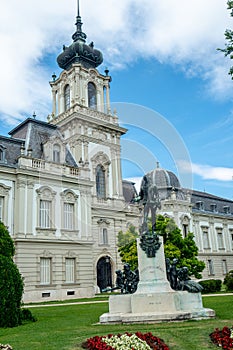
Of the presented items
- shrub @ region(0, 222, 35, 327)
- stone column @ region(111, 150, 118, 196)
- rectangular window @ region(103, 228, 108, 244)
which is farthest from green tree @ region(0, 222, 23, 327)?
stone column @ region(111, 150, 118, 196)

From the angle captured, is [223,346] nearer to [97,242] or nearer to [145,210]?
[145,210]

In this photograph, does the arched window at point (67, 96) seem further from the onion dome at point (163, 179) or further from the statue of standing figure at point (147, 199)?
the statue of standing figure at point (147, 199)

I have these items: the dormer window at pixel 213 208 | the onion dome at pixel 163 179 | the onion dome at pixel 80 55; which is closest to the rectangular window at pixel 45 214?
the onion dome at pixel 163 179

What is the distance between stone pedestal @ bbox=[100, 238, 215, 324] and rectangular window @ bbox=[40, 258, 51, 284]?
16277mm

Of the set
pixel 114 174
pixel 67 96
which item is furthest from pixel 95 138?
pixel 67 96

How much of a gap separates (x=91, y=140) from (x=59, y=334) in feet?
101

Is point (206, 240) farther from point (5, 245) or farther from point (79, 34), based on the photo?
point (5, 245)

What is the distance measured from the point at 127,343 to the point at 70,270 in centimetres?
2267

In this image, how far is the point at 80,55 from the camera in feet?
146

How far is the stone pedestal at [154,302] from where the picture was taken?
1173 cm

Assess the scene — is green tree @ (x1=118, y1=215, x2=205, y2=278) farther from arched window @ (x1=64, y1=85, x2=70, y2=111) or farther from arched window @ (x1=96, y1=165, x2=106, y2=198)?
arched window @ (x1=64, y1=85, x2=70, y2=111)

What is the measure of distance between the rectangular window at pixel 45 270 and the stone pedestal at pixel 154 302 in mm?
16277

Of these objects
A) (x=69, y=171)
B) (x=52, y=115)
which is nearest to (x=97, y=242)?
(x=69, y=171)

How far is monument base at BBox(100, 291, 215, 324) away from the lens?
460 inches
